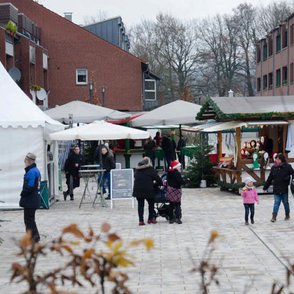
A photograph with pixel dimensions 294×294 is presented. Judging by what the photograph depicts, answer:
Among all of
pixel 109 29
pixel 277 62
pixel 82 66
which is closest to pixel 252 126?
pixel 82 66

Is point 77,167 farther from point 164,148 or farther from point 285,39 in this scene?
point 285,39

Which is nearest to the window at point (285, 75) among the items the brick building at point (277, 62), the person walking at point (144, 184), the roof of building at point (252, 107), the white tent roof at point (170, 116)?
the brick building at point (277, 62)

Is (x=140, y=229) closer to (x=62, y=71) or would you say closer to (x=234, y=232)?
(x=234, y=232)

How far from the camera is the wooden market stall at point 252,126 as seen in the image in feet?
72.1

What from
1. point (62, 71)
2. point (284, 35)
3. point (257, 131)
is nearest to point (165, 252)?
point (257, 131)

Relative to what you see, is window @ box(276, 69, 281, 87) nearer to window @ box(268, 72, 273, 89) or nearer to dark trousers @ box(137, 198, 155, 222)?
window @ box(268, 72, 273, 89)

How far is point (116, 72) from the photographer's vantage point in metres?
51.8

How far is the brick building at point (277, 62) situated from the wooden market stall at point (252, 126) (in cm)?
3057

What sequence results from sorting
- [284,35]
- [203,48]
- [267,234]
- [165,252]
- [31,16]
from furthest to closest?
[203,48] < [284,35] < [31,16] < [267,234] < [165,252]

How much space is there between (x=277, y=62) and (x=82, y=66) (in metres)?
20.2

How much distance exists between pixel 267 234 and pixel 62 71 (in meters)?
38.3

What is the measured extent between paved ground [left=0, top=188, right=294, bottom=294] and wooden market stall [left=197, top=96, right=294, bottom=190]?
0.86m

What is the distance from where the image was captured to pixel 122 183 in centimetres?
1900

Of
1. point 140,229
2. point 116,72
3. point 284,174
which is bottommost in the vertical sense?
point 140,229
